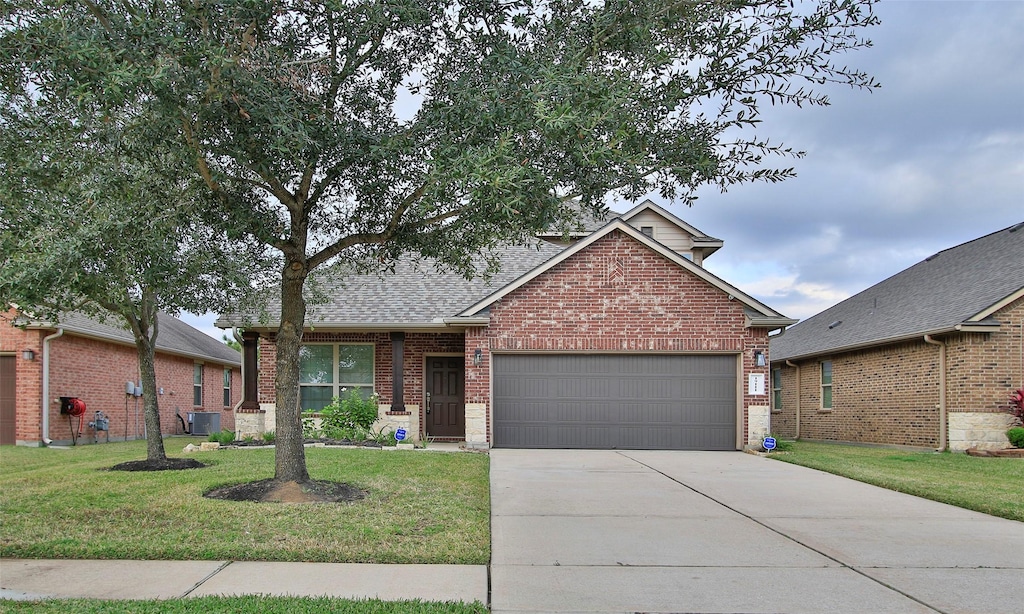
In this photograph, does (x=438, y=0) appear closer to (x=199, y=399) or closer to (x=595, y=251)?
(x=595, y=251)

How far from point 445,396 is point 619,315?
4709 mm

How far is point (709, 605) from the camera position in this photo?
514cm

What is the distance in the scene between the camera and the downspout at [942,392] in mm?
16125

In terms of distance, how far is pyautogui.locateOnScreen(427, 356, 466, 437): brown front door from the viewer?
18.3 meters

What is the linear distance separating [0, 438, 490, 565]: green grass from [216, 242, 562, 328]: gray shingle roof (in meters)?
5.52

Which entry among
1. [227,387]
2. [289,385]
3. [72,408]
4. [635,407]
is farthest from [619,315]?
[227,387]

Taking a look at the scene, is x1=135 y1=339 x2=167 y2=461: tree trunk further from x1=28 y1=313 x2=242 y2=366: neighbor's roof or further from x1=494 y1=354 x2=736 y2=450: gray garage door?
x1=494 y1=354 x2=736 y2=450: gray garage door

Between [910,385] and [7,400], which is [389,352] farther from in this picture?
[910,385]

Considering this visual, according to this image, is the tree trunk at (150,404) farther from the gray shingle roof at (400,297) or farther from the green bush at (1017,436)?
the green bush at (1017,436)

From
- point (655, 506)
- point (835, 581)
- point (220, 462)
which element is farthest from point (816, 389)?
point (835, 581)

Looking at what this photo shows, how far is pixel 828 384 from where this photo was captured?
21.7 meters

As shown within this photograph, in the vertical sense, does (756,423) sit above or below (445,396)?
below

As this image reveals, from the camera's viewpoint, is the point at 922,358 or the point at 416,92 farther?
the point at 922,358

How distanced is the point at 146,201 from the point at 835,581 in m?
7.07
